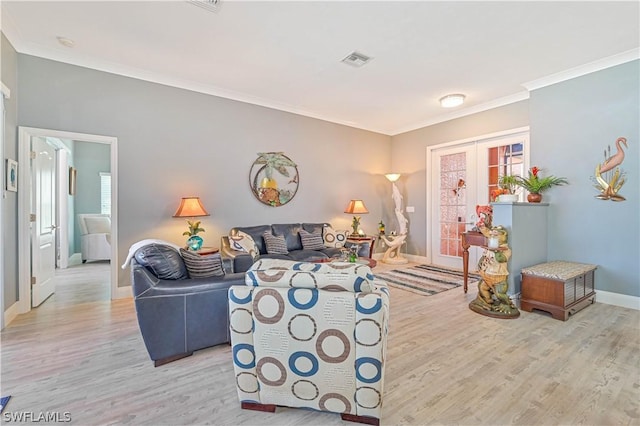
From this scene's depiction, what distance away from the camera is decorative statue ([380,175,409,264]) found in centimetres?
590

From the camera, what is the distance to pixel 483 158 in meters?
5.02

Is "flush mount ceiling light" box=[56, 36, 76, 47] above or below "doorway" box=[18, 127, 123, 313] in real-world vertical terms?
above

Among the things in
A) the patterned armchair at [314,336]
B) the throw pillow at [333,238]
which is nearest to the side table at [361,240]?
the throw pillow at [333,238]

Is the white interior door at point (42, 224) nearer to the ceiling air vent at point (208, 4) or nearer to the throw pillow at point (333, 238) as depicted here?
the ceiling air vent at point (208, 4)

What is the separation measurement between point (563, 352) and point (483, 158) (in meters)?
3.53

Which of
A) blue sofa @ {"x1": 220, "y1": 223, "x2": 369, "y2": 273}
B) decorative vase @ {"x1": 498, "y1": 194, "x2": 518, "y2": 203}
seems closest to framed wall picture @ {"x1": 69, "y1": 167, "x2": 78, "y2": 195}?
blue sofa @ {"x1": 220, "y1": 223, "x2": 369, "y2": 273}

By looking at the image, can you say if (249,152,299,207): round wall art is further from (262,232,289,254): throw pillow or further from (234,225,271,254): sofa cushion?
Answer: (262,232,289,254): throw pillow

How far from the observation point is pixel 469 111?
201 inches

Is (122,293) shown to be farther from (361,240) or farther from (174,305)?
(361,240)

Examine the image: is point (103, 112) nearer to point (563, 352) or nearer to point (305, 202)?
point (305, 202)

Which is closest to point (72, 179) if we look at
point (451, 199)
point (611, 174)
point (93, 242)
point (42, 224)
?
point (93, 242)

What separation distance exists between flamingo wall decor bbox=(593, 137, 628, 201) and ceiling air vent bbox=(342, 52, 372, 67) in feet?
10.00

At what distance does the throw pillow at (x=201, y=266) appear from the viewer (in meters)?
2.33

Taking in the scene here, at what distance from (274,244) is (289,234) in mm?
446
